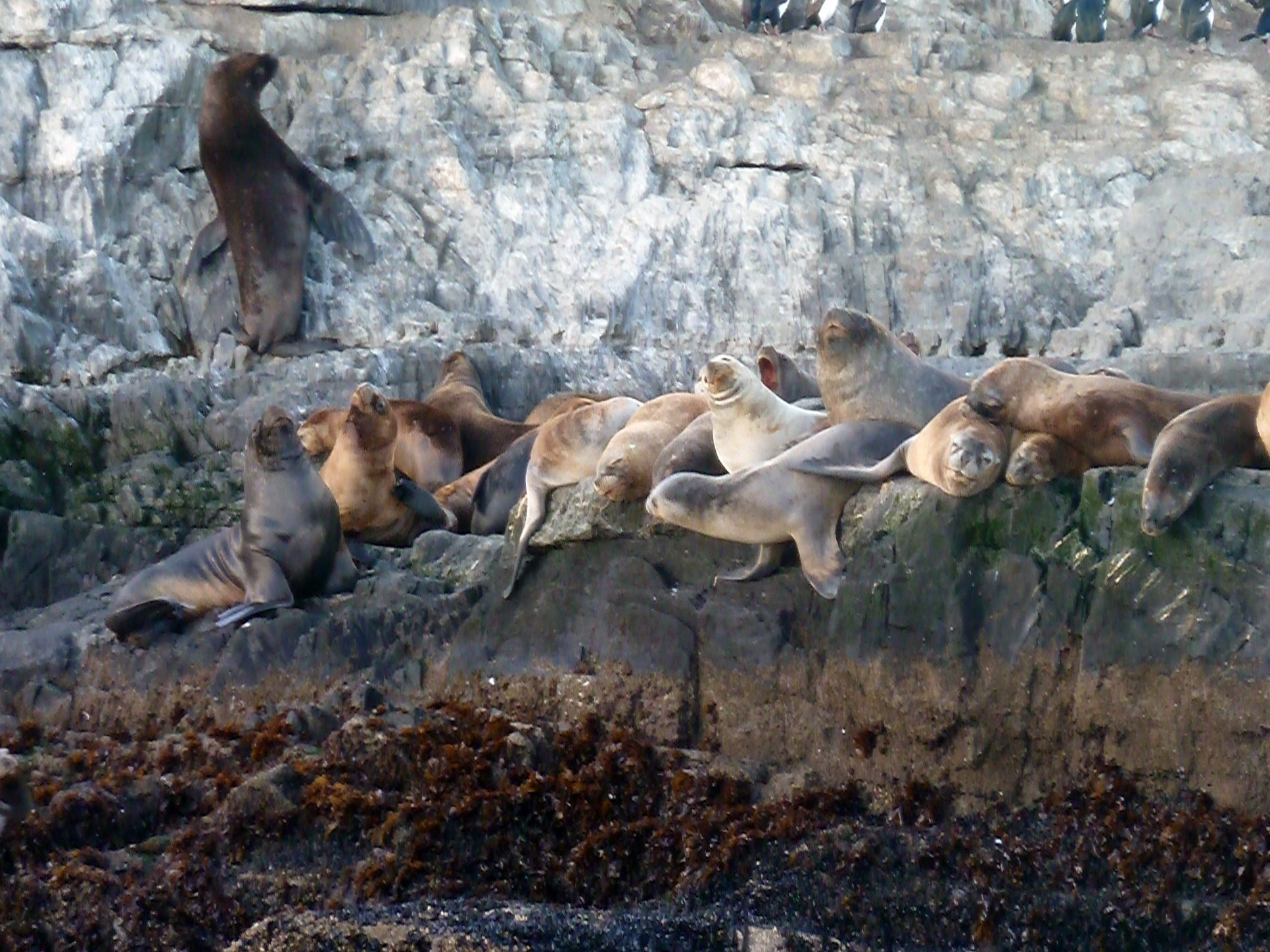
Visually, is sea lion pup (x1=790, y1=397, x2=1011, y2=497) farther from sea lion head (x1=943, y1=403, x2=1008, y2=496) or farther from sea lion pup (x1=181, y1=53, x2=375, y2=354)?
sea lion pup (x1=181, y1=53, x2=375, y2=354)

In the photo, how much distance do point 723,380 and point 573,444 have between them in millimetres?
A: 1179

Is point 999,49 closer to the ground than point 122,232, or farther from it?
farther from it

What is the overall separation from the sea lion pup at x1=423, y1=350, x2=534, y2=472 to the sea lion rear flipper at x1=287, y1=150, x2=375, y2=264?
1.70 m

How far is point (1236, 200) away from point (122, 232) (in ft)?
28.6

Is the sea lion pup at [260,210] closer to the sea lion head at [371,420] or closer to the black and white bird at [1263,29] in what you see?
the sea lion head at [371,420]

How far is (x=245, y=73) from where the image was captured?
13.7 m

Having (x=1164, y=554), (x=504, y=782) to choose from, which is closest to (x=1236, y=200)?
(x=1164, y=554)

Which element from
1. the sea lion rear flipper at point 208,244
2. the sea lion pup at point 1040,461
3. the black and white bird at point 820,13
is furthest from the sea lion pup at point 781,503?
the black and white bird at point 820,13

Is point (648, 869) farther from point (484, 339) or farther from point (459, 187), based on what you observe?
point (459, 187)

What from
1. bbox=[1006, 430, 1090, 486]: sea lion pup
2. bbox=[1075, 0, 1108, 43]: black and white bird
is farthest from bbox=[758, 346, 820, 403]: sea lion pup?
bbox=[1075, 0, 1108, 43]: black and white bird

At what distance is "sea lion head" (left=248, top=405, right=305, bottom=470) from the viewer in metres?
8.89

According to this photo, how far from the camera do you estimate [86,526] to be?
1058cm

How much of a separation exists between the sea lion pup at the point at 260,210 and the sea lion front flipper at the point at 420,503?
3.60 metres

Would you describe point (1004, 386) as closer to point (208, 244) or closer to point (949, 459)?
point (949, 459)
